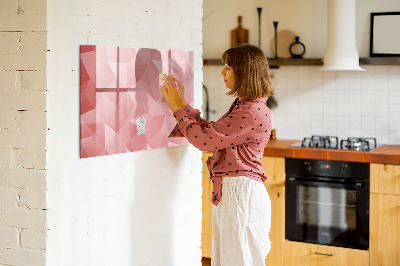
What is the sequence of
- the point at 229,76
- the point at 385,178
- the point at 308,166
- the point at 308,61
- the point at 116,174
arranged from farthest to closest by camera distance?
the point at 308,61 < the point at 308,166 < the point at 385,178 < the point at 229,76 < the point at 116,174

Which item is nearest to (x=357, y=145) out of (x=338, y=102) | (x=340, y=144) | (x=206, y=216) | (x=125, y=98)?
(x=340, y=144)

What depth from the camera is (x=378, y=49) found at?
475cm

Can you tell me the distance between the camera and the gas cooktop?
4432 mm

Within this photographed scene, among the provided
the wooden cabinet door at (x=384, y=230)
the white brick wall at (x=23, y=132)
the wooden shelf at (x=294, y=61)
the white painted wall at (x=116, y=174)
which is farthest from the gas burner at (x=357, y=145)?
the white brick wall at (x=23, y=132)

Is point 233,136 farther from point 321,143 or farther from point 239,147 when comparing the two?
point 321,143

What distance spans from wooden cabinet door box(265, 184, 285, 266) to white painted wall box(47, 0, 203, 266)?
1.27 m

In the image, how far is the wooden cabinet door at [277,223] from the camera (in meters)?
4.52

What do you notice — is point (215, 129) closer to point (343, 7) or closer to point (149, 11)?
point (149, 11)

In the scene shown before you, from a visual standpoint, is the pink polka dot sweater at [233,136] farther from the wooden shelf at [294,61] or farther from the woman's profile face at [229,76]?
the wooden shelf at [294,61]

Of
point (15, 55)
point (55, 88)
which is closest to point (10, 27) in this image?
point (15, 55)

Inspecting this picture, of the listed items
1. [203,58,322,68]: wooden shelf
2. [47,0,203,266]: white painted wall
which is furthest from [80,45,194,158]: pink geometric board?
[203,58,322,68]: wooden shelf

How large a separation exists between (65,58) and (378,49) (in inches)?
119

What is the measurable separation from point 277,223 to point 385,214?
79 centimetres

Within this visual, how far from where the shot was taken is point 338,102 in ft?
16.3
